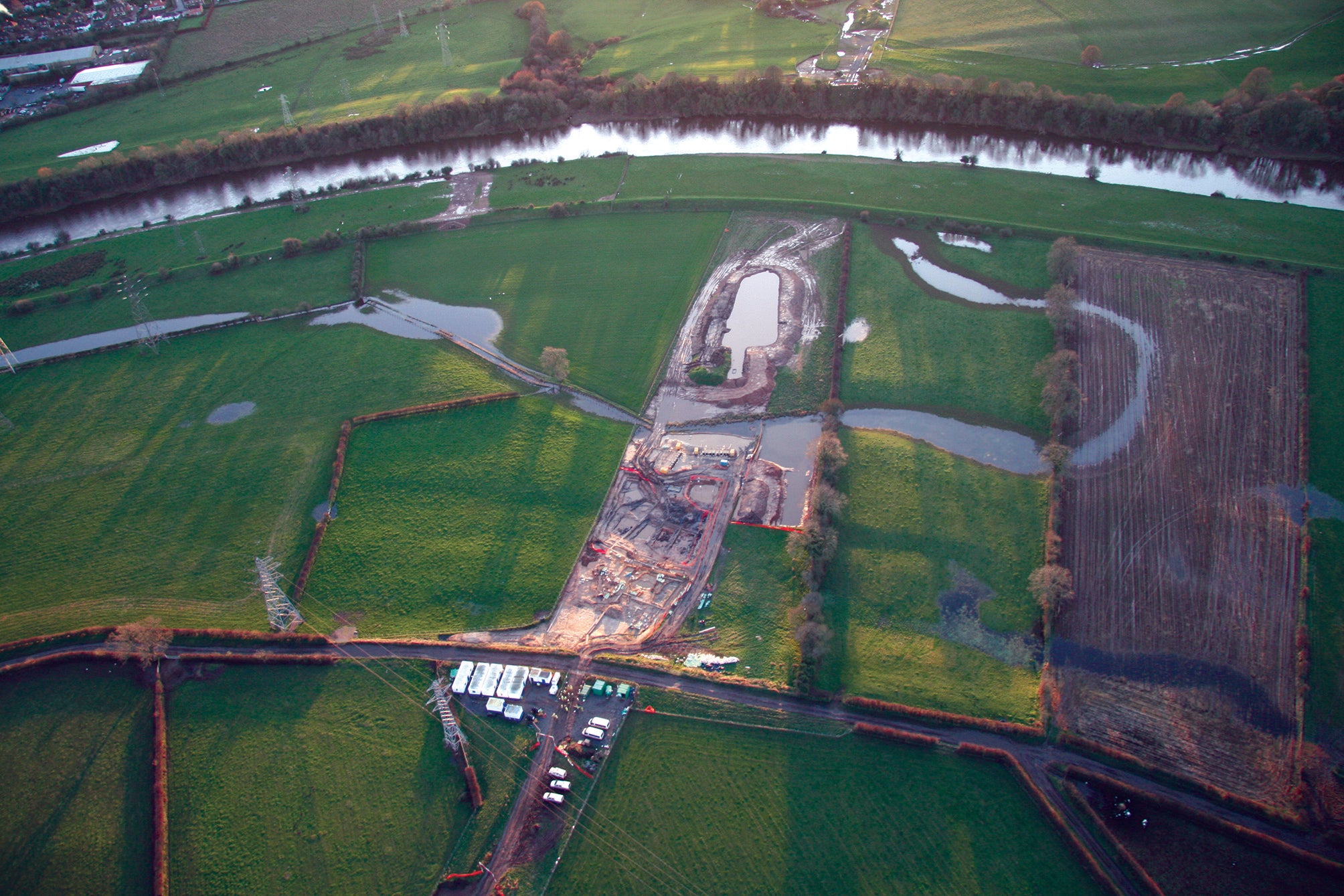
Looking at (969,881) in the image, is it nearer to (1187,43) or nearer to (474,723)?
(474,723)

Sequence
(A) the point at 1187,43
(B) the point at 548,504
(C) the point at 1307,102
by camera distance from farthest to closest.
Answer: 1. (A) the point at 1187,43
2. (C) the point at 1307,102
3. (B) the point at 548,504

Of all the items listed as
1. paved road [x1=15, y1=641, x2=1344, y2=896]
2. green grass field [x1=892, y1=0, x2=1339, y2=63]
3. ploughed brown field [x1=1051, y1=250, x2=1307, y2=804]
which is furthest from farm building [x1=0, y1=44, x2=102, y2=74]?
ploughed brown field [x1=1051, y1=250, x2=1307, y2=804]

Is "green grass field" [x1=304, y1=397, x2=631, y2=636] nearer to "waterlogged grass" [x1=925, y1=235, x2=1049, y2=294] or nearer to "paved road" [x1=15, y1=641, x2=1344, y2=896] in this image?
"paved road" [x1=15, y1=641, x2=1344, y2=896]

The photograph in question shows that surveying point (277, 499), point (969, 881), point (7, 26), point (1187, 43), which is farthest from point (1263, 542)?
point (7, 26)

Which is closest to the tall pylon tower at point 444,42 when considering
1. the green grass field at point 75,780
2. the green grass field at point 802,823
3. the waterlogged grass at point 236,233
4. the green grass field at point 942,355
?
the waterlogged grass at point 236,233

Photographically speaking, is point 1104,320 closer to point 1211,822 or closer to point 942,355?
point 942,355
